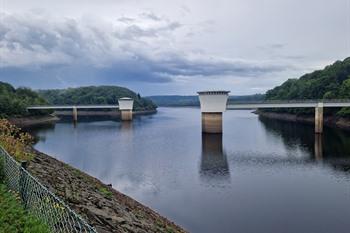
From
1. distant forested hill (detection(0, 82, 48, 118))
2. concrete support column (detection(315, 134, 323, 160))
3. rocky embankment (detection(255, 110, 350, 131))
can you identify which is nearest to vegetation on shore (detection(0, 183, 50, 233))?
concrete support column (detection(315, 134, 323, 160))

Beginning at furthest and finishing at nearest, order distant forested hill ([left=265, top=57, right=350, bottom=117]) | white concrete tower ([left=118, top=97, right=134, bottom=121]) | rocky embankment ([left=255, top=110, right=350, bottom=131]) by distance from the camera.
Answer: white concrete tower ([left=118, top=97, right=134, bottom=121]) < distant forested hill ([left=265, top=57, right=350, bottom=117]) < rocky embankment ([left=255, top=110, right=350, bottom=131])

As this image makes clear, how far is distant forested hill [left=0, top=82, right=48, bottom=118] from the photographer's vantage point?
82625mm

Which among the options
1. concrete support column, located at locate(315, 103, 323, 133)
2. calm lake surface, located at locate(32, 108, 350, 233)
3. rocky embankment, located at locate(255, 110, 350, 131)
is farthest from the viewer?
rocky embankment, located at locate(255, 110, 350, 131)

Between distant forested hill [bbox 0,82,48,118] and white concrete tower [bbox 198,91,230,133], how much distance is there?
44.4 meters

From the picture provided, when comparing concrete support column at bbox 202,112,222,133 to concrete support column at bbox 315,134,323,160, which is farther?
concrete support column at bbox 202,112,222,133

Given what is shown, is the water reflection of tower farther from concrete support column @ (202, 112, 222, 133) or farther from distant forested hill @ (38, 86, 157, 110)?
distant forested hill @ (38, 86, 157, 110)

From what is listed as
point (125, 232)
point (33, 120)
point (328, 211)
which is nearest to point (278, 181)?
point (328, 211)

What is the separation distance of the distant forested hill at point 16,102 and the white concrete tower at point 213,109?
44354mm

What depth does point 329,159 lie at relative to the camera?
3766 centimetres

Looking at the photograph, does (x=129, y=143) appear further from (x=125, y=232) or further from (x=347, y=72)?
(x=347, y=72)

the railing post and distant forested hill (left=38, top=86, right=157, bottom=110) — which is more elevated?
distant forested hill (left=38, top=86, right=157, bottom=110)

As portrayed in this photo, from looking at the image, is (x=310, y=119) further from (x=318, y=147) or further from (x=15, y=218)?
(x=15, y=218)

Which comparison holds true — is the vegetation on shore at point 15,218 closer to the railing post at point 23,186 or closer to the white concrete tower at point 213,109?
the railing post at point 23,186

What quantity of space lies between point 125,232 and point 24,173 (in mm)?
4903
